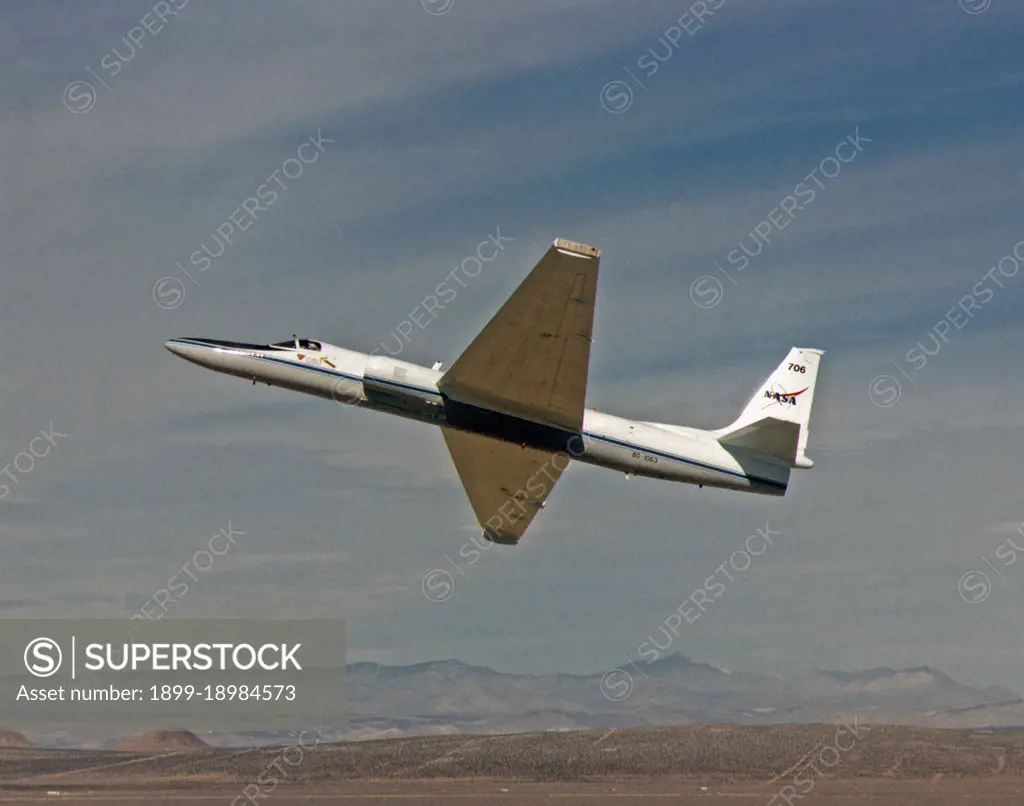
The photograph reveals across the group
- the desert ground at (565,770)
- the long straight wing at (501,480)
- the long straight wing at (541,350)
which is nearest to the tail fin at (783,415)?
the long straight wing at (541,350)

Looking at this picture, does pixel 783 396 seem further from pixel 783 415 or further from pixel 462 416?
pixel 462 416

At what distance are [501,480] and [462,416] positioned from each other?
8237 mm

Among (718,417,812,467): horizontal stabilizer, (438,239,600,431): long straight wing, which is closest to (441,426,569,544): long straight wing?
(438,239,600,431): long straight wing

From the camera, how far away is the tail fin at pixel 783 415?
52.3m

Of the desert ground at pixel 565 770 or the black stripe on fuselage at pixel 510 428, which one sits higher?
the black stripe on fuselage at pixel 510 428

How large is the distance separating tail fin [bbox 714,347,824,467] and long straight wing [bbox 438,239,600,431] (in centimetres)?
750

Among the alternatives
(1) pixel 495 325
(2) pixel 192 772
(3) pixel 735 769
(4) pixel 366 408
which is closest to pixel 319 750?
(2) pixel 192 772

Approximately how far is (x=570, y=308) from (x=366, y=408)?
424 inches

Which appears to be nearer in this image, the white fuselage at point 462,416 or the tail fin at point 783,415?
the white fuselage at point 462,416

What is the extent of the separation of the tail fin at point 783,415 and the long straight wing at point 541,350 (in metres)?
7.50

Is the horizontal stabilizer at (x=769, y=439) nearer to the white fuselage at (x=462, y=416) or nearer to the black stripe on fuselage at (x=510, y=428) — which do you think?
the white fuselage at (x=462, y=416)

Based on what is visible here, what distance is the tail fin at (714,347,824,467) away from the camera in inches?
2061

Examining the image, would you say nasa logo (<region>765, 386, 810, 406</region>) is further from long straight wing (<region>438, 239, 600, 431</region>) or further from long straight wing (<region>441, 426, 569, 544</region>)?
long straight wing (<region>438, 239, 600, 431</region>)

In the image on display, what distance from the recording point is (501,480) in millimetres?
57781
